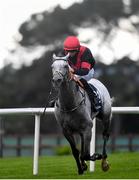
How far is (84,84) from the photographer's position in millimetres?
9680

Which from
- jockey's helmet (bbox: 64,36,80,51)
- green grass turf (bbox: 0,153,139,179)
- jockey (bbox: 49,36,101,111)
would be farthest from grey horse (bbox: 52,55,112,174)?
jockey's helmet (bbox: 64,36,80,51)

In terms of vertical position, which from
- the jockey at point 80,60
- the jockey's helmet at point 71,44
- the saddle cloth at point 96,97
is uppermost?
the jockey's helmet at point 71,44

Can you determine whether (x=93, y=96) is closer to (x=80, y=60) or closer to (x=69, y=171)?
(x=80, y=60)

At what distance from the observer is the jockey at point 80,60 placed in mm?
9547

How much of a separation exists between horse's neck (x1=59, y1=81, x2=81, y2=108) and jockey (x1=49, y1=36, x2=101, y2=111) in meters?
0.31

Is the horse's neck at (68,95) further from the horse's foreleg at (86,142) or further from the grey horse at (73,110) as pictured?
the horse's foreleg at (86,142)

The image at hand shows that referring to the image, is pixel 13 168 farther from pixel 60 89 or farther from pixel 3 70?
pixel 3 70

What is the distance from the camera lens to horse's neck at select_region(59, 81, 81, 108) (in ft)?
29.9

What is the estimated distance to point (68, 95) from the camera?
9.23 m

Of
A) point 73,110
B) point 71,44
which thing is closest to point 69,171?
point 73,110

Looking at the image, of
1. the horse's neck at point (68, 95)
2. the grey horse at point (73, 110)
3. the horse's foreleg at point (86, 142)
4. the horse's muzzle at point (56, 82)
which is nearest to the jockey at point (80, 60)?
the grey horse at point (73, 110)

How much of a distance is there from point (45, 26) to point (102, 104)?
37876 millimetres

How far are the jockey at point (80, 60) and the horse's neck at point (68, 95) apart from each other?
308mm

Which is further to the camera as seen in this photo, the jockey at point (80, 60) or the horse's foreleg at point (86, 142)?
the jockey at point (80, 60)
